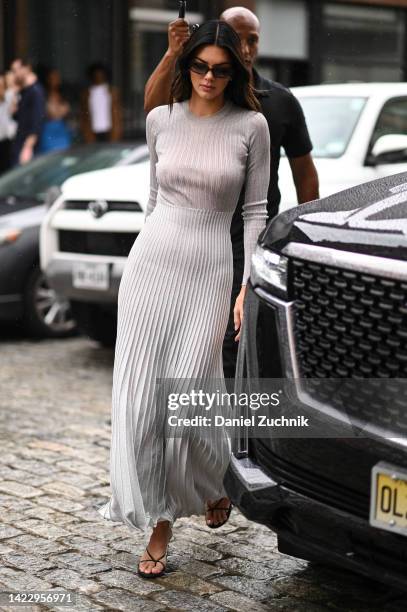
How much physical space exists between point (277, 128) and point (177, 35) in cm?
66

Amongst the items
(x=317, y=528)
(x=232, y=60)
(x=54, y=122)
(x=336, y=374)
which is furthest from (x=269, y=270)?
(x=54, y=122)

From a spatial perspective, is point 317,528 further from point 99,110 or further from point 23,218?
point 99,110

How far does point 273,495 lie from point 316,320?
0.52m

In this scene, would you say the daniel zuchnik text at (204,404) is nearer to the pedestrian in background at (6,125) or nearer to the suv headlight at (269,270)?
the suv headlight at (269,270)

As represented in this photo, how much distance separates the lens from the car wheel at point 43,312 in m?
8.41

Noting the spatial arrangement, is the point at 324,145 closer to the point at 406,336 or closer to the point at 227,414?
the point at 227,414

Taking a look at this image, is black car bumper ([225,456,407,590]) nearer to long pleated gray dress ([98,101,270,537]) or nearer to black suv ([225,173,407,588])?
black suv ([225,173,407,588])

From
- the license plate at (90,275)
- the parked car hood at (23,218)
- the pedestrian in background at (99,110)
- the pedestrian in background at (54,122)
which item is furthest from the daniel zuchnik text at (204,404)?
the pedestrian in background at (99,110)

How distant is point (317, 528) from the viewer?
3.15 meters

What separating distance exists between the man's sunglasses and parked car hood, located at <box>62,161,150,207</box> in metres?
3.14

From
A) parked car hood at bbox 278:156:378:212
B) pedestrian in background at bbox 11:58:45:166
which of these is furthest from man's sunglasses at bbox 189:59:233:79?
pedestrian in background at bbox 11:58:45:166

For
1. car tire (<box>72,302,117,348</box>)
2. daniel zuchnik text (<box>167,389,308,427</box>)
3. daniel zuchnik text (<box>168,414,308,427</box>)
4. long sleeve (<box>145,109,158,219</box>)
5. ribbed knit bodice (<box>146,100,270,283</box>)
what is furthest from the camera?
car tire (<box>72,302,117,348</box>)

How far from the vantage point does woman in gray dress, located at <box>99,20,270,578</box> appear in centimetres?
384

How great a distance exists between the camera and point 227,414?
397cm
